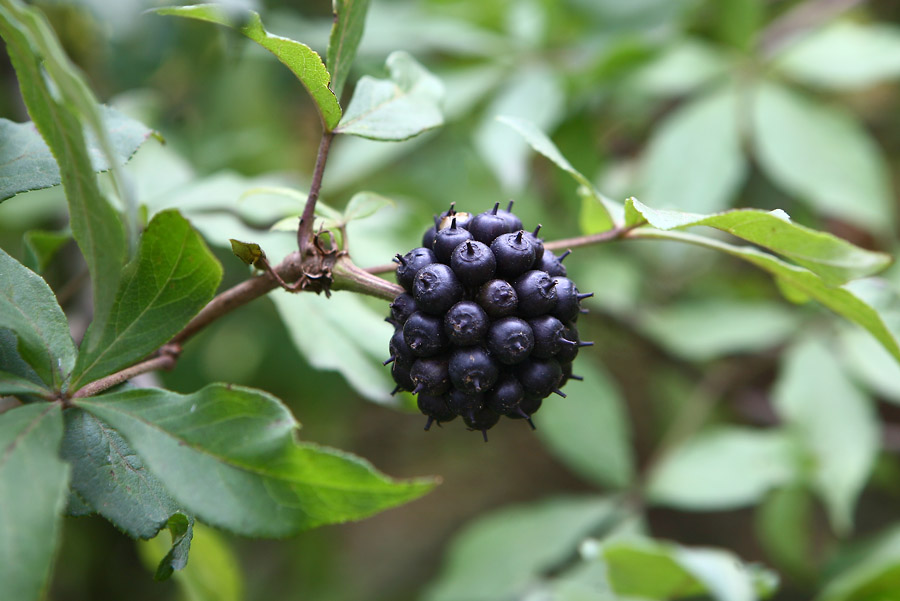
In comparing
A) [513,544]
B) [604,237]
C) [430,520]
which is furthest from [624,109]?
[430,520]

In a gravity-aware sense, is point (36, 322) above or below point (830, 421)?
above

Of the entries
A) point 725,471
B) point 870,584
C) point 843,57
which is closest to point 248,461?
point 870,584

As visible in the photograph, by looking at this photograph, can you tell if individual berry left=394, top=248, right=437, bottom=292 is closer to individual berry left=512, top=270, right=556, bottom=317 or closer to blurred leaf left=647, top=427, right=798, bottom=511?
individual berry left=512, top=270, right=556, bottom=317

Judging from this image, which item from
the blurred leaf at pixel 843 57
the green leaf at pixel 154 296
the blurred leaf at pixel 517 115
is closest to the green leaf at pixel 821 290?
the green leaf at pixel 154 296

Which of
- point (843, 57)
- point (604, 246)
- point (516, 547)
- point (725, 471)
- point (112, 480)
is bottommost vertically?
point (516, 547)

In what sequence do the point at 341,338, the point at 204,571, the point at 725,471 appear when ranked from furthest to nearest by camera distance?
the point at 725,471 → the point at 204,571 → the point at 341,338

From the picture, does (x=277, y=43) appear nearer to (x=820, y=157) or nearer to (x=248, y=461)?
(x=248, y=461)

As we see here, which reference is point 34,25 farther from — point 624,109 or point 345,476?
point 624,109

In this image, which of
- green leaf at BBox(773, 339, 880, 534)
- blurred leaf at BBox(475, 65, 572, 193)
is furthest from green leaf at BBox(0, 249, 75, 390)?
green leaf at BBox(773, 339, 880, 534)
